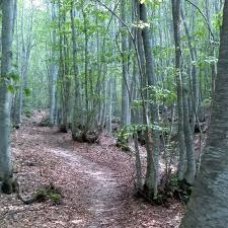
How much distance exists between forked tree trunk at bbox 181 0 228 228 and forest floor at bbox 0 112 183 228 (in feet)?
10.8

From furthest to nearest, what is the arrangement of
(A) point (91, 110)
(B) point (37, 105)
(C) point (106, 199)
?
(B) point (37, 105) < (A) point (91, 110) < (C) point (106, 199)

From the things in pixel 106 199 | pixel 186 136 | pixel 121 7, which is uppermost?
pixel 121 7

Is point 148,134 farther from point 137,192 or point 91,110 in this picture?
point 91,110

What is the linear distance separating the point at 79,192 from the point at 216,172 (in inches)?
285

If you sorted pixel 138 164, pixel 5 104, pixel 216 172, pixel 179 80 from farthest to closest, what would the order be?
pixel 179 80 → pixel 138 164 → pixel 5 104 → pixel 216 172

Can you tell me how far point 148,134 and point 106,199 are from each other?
2.03 metres

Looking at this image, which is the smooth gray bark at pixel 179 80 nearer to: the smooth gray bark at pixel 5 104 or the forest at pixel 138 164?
the forest at pixel 138 164

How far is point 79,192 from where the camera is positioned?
10508 mm

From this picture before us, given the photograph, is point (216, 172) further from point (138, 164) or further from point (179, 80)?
point (179, 80)

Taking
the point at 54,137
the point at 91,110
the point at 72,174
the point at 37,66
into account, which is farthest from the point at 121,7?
the point at 37,66

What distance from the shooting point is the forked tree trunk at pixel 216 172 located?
355cm

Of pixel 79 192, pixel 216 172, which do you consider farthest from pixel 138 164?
pixel 216 172

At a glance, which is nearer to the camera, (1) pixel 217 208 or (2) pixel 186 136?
(1) pixel 217 208

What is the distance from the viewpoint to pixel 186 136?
10.0 metres
